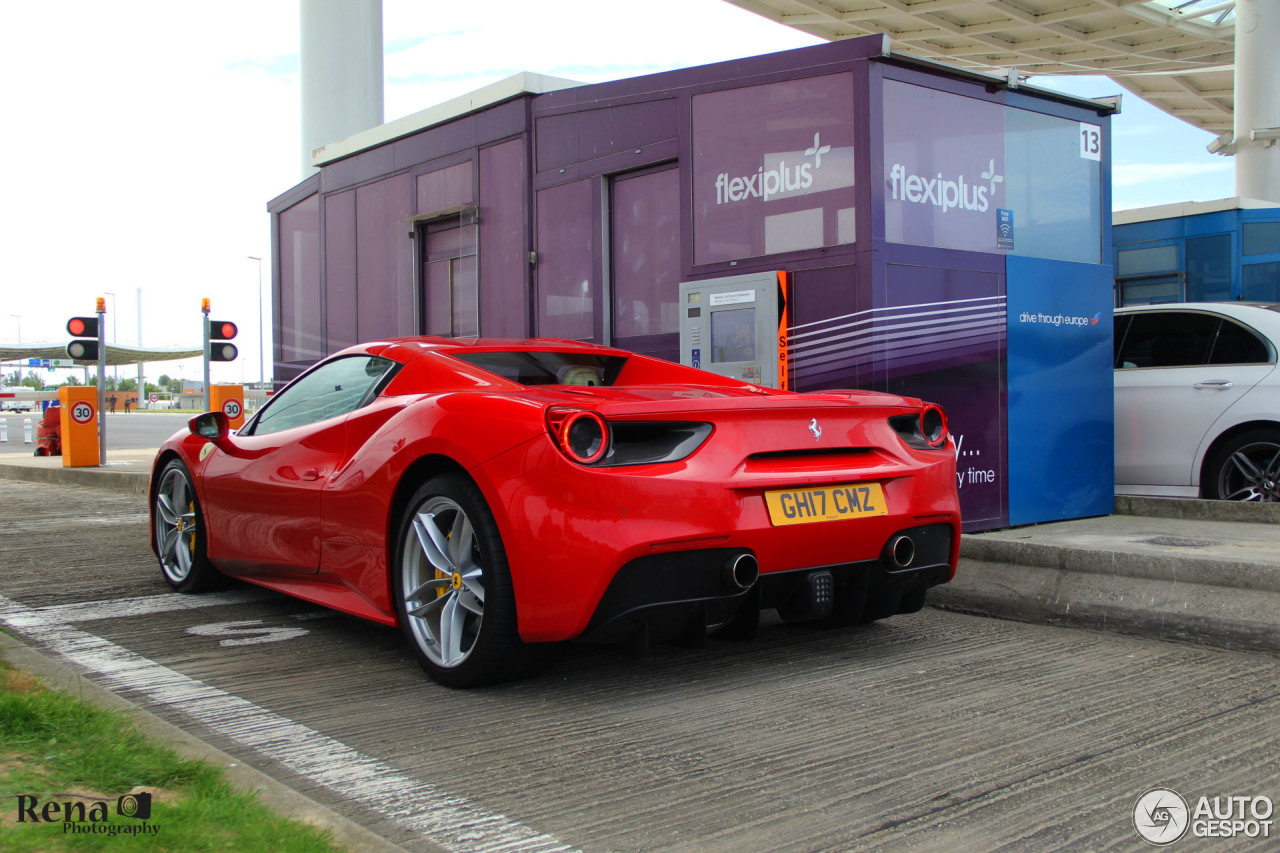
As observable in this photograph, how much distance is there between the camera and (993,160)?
6625 mm

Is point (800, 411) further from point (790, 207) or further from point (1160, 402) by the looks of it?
point (1160, 402)

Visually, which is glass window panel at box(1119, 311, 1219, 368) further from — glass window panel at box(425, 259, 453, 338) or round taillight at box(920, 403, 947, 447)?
glass window panel at box(425, 259, 453, 338)

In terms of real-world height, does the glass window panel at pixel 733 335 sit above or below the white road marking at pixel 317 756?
above

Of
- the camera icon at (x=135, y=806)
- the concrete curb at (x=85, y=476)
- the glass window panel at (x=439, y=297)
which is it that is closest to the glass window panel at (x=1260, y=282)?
the glass window panel at (x=439, y=297)

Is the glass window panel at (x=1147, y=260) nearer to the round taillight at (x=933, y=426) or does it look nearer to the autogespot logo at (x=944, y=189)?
the autogespot logo at (x=944, y=189)

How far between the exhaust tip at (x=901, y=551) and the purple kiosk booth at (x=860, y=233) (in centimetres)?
238

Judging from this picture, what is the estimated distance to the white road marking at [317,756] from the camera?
2.46 m

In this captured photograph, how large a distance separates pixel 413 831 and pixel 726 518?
1.33 metres

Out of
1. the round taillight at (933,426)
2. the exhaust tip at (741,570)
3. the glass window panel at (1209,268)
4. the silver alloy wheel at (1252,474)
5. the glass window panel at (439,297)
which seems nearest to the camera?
the exhaust tip at (741,570)

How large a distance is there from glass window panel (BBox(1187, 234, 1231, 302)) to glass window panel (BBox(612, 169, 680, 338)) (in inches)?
241

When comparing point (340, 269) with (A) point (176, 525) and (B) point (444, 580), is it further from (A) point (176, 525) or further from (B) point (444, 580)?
(B) point (444, 580)

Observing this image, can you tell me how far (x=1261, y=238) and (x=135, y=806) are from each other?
11.1 metres

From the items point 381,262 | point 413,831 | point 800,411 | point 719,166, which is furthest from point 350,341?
point 413,831

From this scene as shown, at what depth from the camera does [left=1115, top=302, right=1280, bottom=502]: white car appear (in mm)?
6891
